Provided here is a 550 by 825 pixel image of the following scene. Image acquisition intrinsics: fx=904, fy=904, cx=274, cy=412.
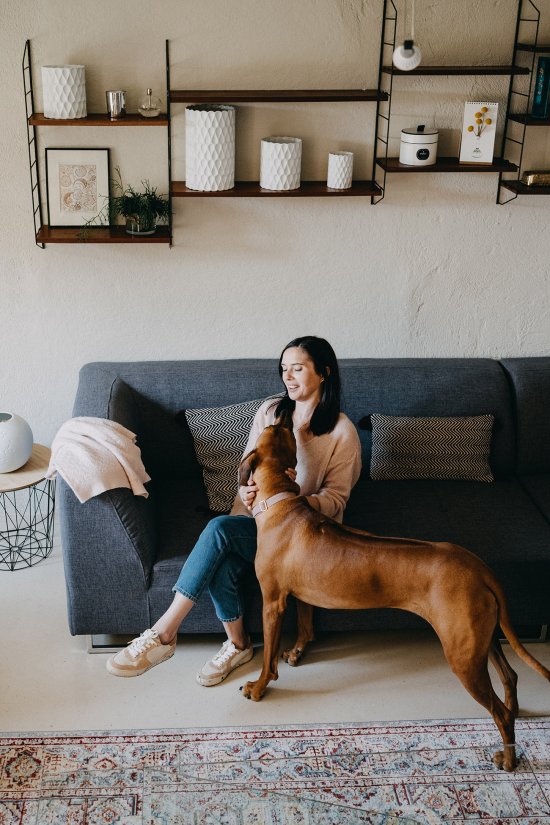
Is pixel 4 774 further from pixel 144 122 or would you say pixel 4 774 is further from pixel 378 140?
pixel 378 140

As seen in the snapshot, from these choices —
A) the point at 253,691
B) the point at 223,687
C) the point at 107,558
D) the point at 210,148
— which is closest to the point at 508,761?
the point at 253,691

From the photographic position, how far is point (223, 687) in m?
2.76

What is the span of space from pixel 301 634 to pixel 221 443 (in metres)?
0.70

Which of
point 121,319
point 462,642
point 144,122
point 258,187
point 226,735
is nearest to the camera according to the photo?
point 462,642

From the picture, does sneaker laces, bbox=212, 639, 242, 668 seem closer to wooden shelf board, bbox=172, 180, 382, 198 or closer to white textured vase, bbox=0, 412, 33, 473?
white textured vase, bbox=0, 412, 33, 473

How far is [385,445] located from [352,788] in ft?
3.91

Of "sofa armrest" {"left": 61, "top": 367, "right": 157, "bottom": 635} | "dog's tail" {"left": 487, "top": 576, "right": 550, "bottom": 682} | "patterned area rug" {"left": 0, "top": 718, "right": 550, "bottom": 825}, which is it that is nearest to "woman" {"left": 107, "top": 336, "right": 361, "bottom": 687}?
"sofa armrest" {"left": 61, "top": 367, "right": 157, "bottom": 635}

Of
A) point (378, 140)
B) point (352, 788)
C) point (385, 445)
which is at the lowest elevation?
point (352, 788)

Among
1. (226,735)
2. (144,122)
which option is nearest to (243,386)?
(144,122)

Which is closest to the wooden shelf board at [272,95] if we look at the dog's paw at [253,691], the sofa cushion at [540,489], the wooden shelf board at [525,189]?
the wooden shelf board at [525,189]

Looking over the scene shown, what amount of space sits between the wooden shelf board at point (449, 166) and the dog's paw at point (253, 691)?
5.70 ft

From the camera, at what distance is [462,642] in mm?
2396

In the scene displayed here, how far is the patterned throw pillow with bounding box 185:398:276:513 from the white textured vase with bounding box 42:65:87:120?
3.52 ft

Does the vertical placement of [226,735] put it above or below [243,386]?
below
